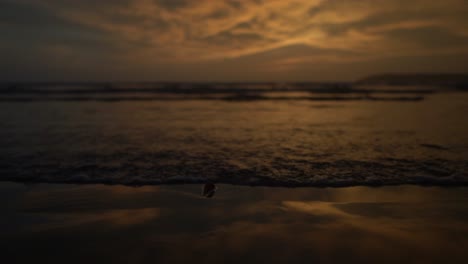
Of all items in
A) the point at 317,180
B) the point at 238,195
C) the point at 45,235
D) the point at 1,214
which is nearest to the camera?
the point at 45,235

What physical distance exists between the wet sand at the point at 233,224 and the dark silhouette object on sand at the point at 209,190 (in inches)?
3.0

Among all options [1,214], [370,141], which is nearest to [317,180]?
[370,141]

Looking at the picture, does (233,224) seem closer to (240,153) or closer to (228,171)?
(228,171)

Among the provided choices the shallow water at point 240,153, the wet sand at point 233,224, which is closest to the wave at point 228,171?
the shallow water at point 240,153

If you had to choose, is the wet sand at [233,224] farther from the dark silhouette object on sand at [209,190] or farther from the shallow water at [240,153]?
the shallow water at [240,153]

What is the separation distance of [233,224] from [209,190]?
1076 millimetres

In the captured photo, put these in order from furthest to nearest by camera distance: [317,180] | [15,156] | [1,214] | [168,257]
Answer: [15,156], [317,180], [1,214], [168,257]

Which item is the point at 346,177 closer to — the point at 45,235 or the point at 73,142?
the point at 45,235

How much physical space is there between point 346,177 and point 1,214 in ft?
16.7

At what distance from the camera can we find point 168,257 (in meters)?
2.72

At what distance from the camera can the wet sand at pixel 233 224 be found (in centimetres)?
276

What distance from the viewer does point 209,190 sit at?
431 centimetres

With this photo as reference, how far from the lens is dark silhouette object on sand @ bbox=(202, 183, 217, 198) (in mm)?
4188

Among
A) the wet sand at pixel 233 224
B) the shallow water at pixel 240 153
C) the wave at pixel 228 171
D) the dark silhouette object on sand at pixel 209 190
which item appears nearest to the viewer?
the wet sand at pixel 233 224
